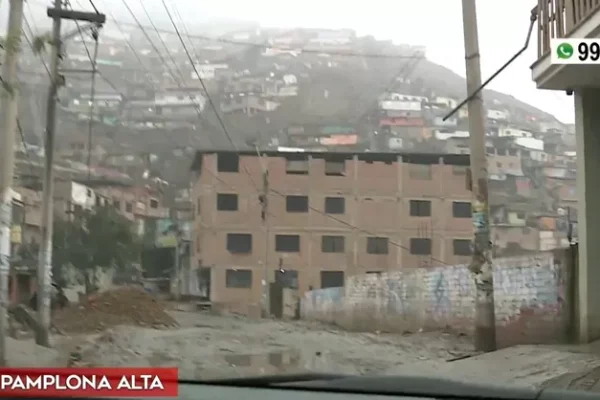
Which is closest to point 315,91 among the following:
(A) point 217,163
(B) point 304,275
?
(A) point 217,163

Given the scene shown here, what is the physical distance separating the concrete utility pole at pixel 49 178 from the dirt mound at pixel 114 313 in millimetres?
70

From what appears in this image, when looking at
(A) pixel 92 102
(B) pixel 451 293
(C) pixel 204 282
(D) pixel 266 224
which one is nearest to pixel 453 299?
(B) pixel 451 293

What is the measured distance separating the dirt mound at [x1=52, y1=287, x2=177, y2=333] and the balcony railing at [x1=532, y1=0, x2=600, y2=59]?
187cm

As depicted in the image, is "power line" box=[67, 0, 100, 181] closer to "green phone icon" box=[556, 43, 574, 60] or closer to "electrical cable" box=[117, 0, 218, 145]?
"electrical cable" box=[117, 0, 218, 145]

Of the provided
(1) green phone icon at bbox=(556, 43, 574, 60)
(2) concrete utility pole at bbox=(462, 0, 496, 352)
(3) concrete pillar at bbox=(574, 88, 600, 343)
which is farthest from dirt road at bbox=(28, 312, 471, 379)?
(1) green phone icon at bbox=(556, 43, 574, 60)

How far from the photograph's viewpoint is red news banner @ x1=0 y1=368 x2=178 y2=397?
265cm

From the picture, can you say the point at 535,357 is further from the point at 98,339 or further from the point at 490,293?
the point at 98,339

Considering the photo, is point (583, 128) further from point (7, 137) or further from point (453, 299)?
point (7, 137)

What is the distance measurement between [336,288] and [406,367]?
0.44m

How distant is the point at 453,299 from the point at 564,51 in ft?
3.51

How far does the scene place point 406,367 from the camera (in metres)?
2.71

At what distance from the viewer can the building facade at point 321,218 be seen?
2.85 meters

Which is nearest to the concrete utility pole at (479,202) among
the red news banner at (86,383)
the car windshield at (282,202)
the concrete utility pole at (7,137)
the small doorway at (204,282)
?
the car windshield at (282,202)

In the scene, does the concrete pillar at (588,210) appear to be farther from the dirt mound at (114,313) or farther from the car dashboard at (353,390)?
the dirt mound at (114,313)
